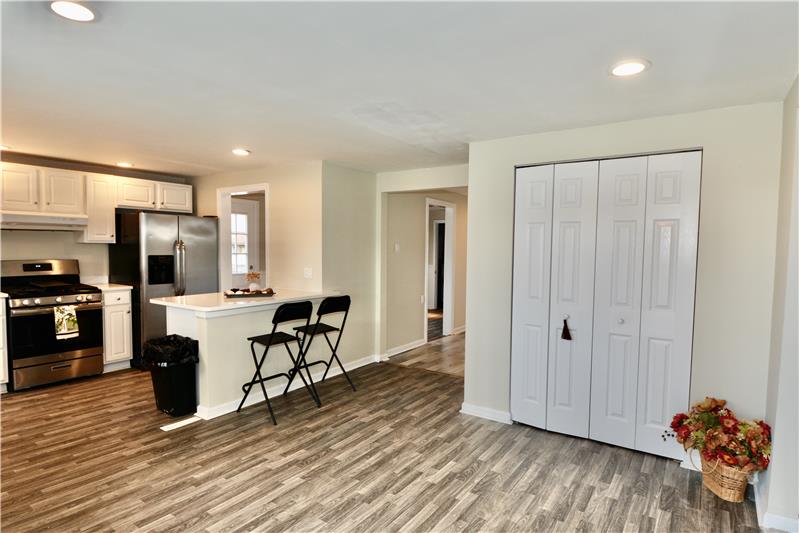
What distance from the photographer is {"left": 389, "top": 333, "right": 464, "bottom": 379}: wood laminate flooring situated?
5188 millimetres

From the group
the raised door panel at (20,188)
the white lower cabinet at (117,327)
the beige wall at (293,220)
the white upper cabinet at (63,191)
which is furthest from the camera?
the white lower cabinet at (117,327)

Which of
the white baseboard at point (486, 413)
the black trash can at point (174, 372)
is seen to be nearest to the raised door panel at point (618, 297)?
the white baseboard at point (486, 413)

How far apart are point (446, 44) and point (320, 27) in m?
0.54

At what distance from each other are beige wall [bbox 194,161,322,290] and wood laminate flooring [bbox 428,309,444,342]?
264cm

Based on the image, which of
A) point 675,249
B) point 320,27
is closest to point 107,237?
point 320,27

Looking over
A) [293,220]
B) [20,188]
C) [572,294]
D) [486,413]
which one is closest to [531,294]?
[572,294]

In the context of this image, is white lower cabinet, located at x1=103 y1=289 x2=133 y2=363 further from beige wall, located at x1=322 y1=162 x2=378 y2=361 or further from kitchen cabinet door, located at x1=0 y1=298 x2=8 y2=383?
beige wall, located at x1=322 y1=162 x2=378 y2=361

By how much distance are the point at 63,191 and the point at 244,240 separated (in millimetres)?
2422

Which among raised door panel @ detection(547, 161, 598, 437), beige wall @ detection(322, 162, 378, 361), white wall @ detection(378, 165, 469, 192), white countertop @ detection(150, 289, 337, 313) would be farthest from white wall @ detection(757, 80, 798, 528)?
beige wall @ detection(322, 162, 378, 361)

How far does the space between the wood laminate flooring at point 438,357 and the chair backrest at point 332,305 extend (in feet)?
4.98

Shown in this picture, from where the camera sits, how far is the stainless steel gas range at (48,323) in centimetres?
410

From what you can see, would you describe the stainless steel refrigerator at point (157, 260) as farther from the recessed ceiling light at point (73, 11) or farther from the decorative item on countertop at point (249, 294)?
the recessed ceiling light at point (73, 11)

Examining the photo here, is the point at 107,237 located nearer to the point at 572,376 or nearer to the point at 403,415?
the point at 403,415

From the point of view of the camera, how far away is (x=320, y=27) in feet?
5.74
